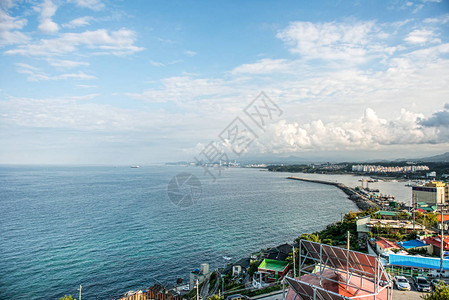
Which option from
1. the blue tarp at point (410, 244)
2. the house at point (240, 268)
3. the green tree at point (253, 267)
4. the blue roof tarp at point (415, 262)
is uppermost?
the blue roof tarp at point (415, 262)

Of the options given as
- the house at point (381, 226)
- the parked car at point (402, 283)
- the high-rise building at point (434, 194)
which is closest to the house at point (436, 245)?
the house at point (381, 226)

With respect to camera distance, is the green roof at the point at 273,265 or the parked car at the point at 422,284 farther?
the green roof at the point at 273,265

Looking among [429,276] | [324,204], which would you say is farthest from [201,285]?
[324,204]

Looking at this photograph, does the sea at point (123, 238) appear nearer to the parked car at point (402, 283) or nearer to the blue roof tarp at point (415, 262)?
the blue roof tarp at point (415, 262)

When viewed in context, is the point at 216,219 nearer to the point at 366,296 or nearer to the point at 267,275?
the point at 267,275

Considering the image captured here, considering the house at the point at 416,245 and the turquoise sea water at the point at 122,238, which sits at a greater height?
the house at the point at 416,245

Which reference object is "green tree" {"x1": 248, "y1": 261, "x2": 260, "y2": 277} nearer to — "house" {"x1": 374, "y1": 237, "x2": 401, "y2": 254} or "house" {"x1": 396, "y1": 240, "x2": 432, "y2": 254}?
"house" {"x1": 374, "y1": 237, "x2": 401, "y2": 254}
